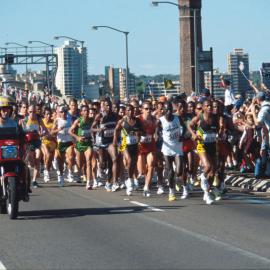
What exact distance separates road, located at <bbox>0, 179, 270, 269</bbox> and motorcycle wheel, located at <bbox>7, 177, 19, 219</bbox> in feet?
0.46

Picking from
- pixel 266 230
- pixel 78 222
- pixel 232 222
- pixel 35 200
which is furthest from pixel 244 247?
pixel 35 200

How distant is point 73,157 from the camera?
23.7 metres

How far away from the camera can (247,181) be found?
71.1ft

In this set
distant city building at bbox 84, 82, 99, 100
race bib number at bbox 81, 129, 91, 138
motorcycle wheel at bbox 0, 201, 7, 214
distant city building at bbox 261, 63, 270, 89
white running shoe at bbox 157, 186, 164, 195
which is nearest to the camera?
motorcycle wheel at bbox 0, 201, 7, 214

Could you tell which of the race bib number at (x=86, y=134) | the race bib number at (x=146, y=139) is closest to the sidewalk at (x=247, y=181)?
the race bib number at (x=146, y=139)

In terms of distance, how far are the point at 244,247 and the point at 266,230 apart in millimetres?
1764

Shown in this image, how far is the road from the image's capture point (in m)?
10.8

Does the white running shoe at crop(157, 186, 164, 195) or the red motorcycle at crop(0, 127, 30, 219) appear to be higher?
the red motorcycle at crop(0, 127, 30, 219)

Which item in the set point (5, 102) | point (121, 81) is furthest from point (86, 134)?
point (121, 81)

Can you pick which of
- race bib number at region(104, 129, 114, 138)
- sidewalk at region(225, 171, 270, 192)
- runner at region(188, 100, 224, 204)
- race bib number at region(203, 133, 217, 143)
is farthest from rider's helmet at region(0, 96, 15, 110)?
sidewalk at region(225, 171, 270, 192)

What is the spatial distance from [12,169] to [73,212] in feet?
5.10

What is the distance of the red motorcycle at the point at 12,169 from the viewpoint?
49.5 ft

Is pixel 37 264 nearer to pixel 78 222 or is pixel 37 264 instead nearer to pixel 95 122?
pixel 78 222

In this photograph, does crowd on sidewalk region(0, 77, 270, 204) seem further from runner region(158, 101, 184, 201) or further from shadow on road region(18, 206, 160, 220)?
shadow on road region(18, 206, 160, 220)
